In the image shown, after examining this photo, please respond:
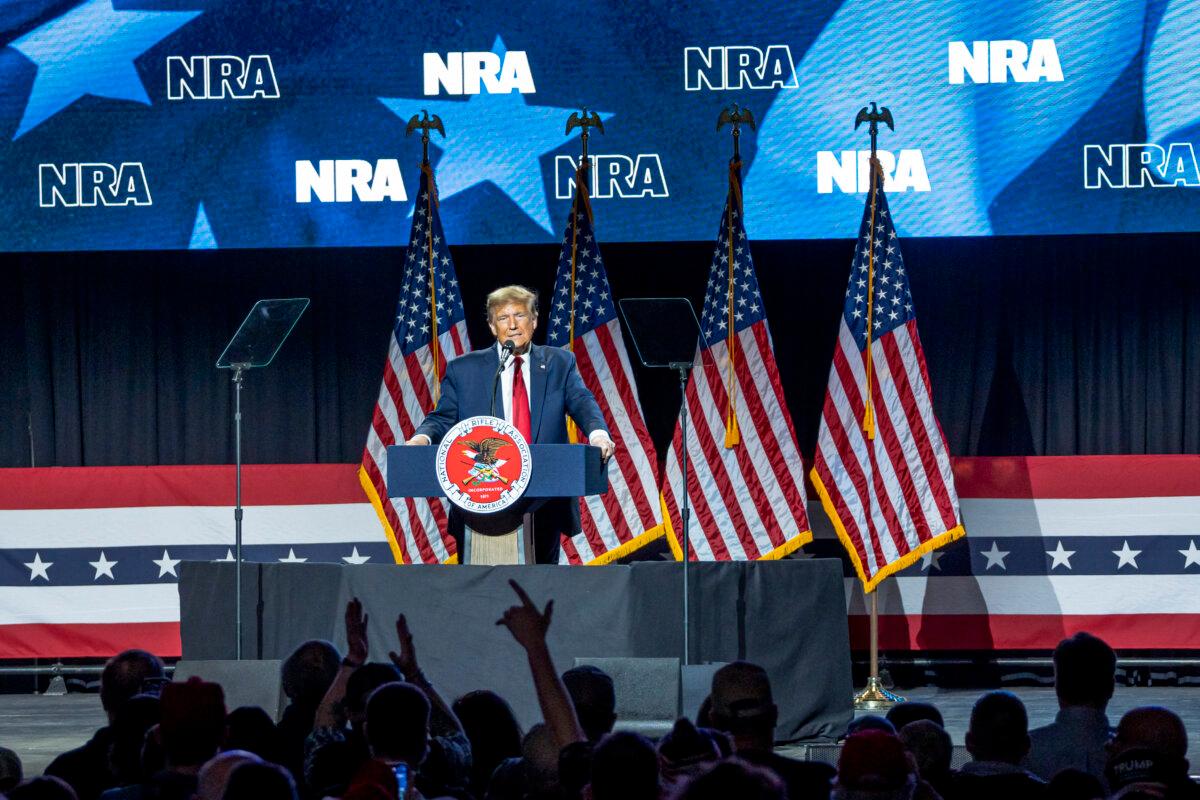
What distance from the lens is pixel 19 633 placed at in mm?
8977

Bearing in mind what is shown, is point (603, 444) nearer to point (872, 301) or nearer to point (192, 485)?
point (872, 301)

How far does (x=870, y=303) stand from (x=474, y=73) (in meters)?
2.50

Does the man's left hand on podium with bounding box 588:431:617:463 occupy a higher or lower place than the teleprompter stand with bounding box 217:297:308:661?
lower

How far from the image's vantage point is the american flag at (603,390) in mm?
8484

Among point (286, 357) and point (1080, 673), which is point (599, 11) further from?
point (1080, 673)

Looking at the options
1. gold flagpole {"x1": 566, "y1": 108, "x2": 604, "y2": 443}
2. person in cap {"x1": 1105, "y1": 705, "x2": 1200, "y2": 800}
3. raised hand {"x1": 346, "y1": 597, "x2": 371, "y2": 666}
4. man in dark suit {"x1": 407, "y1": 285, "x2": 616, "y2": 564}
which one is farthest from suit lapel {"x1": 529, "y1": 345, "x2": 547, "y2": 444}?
person in cap {"x1": 1105, "y1": 705, "x2": 1200, "y2": 800}

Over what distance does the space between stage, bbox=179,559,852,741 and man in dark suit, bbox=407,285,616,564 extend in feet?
0.81

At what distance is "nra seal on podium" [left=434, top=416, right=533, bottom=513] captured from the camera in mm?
5543

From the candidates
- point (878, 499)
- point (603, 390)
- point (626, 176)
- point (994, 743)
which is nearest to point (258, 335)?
point (603, 390)

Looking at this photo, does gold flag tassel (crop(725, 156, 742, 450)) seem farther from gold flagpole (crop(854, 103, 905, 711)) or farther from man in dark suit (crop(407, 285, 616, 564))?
man in dark suit (crop(407, 285, 616, 564))

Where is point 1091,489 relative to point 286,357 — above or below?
below

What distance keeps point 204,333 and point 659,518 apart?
3.07 m

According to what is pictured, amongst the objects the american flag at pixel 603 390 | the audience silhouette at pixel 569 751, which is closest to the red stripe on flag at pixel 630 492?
the american flag at pixel 603 390

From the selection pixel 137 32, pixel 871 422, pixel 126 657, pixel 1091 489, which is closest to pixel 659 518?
pixel 871 422
